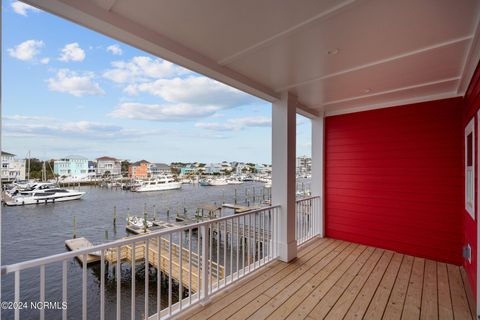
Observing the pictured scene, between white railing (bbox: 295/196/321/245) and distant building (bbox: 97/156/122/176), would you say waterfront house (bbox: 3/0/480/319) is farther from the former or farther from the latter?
distant building (bbox: 97/156/122/176)

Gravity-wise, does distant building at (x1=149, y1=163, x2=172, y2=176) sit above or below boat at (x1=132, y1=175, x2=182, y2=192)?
above

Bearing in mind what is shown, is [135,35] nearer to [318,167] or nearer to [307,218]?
[318,167]

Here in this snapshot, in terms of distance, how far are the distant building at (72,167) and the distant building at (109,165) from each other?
742 millimetres

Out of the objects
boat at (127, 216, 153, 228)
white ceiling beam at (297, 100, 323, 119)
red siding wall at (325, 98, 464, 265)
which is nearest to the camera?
red siding wall at (325, 98, 464, 265)

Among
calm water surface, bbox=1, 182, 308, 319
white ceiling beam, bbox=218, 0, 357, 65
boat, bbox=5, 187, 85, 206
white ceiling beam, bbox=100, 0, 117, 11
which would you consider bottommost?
calm water surface, bbox=1, 182, 308, 319

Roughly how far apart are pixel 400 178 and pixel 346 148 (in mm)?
1025

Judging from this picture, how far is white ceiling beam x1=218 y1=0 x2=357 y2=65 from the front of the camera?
1569 millimetres

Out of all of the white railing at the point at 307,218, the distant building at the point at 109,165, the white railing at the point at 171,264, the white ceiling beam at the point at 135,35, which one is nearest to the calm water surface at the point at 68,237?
the distant building at the point at 109,165

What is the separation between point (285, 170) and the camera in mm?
3320

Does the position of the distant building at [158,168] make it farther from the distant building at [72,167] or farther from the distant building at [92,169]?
the distant building at [72,167]

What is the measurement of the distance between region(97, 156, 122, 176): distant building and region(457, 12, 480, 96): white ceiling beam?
849 centimetres

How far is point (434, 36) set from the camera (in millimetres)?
1914

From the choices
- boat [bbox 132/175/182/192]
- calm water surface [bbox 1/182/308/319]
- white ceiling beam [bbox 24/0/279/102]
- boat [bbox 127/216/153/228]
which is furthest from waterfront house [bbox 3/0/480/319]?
boat [bbox 132/175/182/192]

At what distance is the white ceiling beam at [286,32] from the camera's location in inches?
61.8
